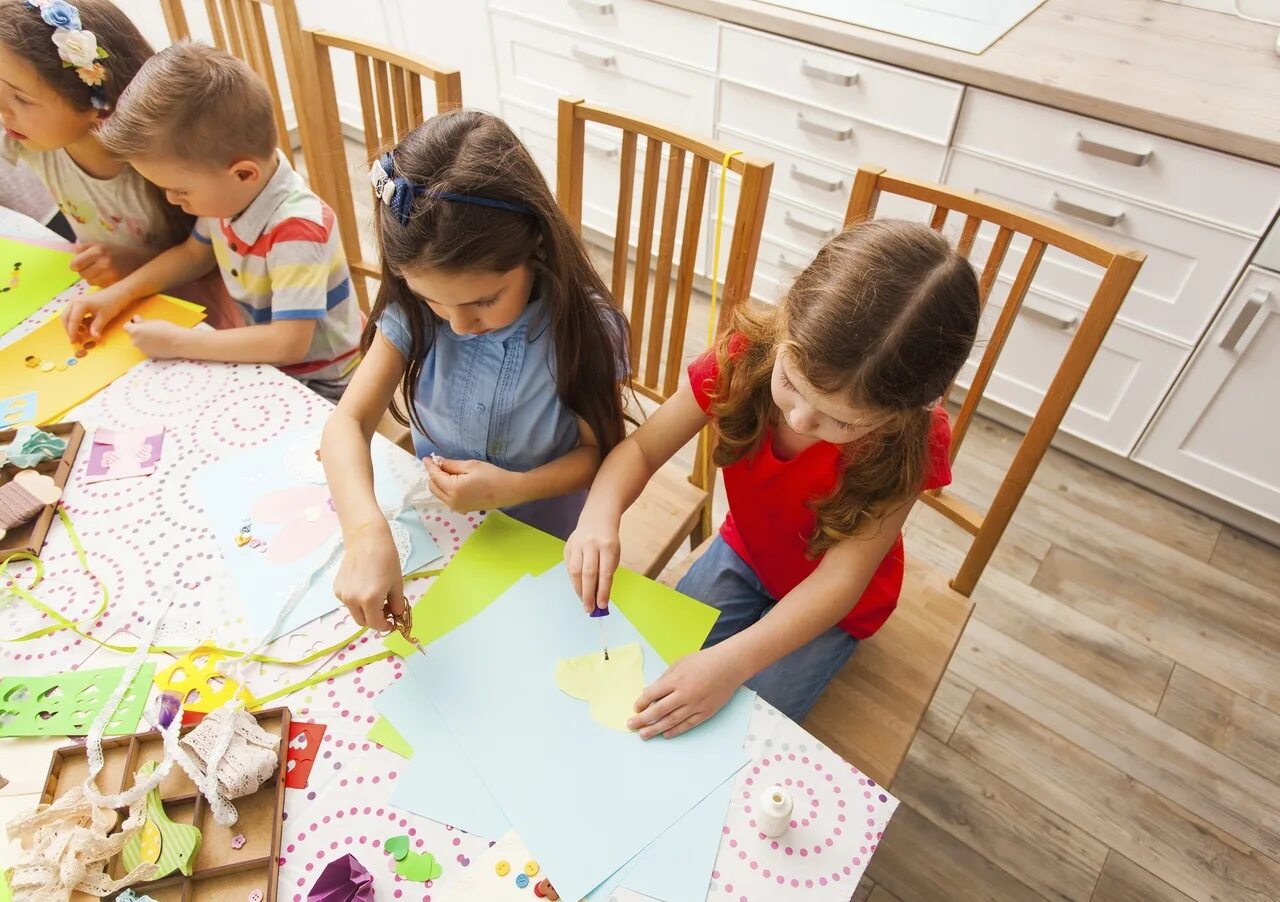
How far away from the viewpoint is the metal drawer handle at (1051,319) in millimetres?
1816

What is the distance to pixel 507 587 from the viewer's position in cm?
81

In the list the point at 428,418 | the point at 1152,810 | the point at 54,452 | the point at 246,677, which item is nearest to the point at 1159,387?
the point at 1152,810

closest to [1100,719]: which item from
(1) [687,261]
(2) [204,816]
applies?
(1) [687,261]

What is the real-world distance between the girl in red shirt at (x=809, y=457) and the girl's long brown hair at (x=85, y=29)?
0.95 m

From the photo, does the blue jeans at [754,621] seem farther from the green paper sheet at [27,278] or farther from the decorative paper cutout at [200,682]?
the green paper sheet at [27,278]

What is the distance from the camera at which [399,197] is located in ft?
2.56

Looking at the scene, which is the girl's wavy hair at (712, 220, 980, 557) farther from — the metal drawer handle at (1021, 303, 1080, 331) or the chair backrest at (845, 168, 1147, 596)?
the metal drawer handle at (1021, 303, 1080, 331)

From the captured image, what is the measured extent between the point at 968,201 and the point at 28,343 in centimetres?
122

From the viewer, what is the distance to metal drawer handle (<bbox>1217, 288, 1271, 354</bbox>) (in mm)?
1541

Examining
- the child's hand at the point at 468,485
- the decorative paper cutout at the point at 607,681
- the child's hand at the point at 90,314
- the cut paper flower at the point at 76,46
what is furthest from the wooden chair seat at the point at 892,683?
the cut paper flower at the point at 76,46

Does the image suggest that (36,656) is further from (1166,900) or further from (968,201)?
(1166,900)

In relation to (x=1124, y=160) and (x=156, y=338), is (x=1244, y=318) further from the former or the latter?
(x=156, y=338)

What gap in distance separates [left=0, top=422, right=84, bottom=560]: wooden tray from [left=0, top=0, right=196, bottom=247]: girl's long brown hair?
548 millimetres

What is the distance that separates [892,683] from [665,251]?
682 millimetres
